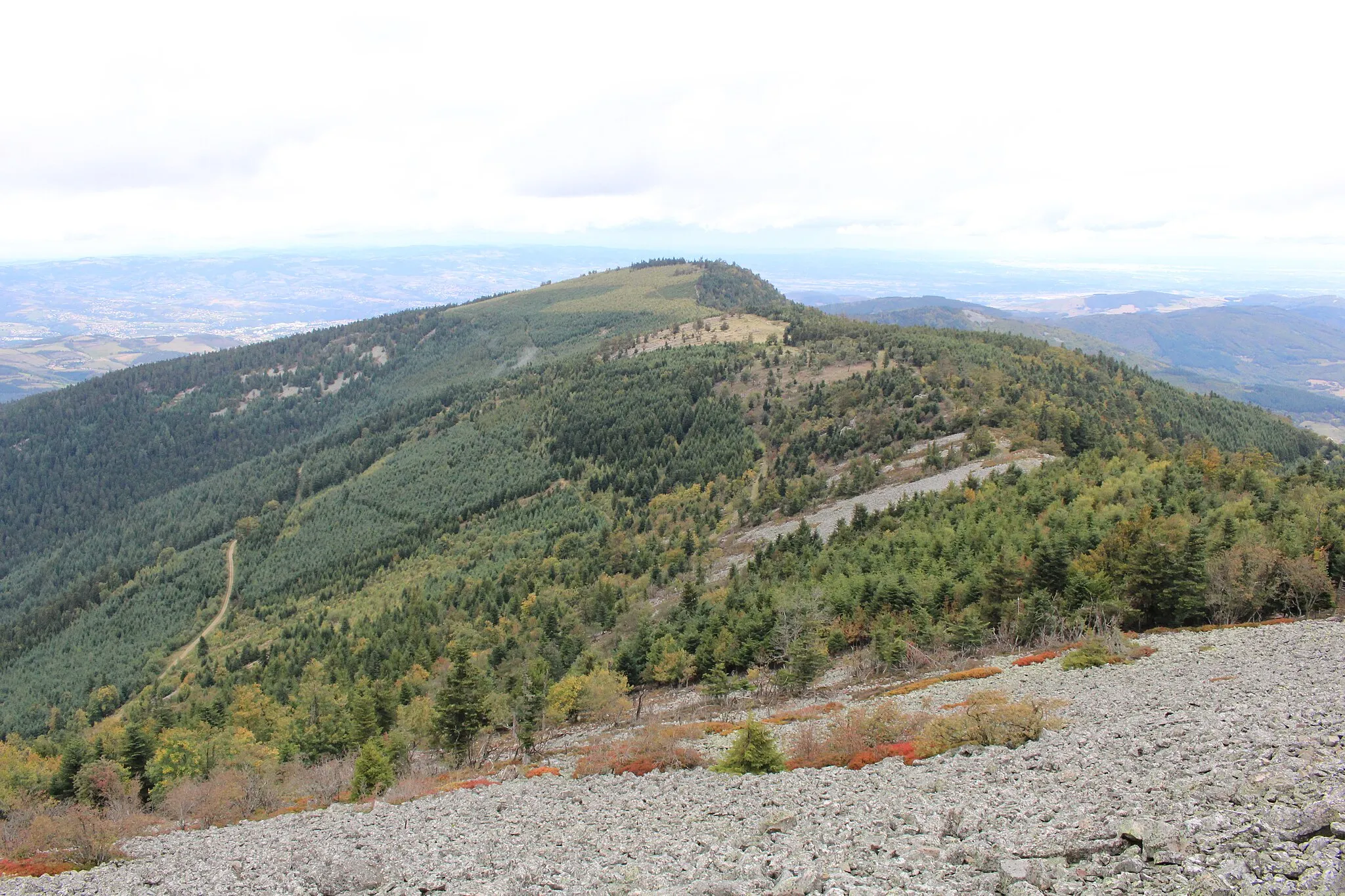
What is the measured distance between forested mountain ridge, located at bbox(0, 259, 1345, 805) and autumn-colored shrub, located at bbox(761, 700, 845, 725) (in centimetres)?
552

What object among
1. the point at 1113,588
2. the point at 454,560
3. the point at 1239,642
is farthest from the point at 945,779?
the point at 454,560

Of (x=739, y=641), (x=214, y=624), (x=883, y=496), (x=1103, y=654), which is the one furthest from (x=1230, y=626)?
(x=214, y=624)

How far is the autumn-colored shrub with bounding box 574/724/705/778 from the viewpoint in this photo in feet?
128

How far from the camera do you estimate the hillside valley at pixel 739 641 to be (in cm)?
2800

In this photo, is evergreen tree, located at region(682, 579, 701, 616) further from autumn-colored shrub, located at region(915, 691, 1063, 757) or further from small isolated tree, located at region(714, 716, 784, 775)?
autumn-colored shrub, located at region(915, 691, 1063, 757)

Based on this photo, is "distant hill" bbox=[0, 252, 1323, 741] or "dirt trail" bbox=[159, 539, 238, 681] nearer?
"distant hill" bbox=[0, 252, 1323, 741]

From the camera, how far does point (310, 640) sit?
121938 millimetres

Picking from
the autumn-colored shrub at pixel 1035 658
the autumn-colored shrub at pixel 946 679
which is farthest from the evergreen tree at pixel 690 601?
the autumn-colored shrub at pixel 1035 658

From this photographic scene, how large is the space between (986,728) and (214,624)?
577 feet

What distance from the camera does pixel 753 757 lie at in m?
35.4

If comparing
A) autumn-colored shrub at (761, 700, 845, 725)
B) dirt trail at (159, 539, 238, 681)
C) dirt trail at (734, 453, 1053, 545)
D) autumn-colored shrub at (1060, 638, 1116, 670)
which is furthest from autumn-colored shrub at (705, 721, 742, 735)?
dirt trail at (159, 539, 238, 681)

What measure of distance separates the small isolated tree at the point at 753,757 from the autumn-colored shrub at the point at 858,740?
1.27m

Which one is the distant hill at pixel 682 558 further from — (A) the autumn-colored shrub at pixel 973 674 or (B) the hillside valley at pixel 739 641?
(A) the autumn-colored shrub at pixel 973 674

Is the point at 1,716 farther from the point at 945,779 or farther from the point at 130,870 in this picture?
the point at 945,779
